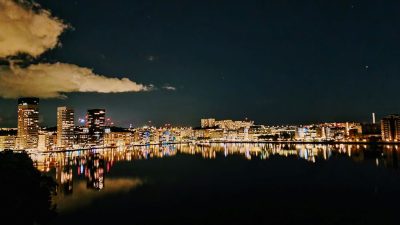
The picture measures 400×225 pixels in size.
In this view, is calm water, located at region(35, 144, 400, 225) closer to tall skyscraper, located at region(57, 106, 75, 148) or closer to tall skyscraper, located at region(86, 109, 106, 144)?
tall skyscraper, located at region(57, 106, 75, 148)

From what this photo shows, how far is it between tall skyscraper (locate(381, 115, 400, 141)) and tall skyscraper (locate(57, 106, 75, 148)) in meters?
76.8

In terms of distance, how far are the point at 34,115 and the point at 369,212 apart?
85050 mm

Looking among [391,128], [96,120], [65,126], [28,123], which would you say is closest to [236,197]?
[391,128]

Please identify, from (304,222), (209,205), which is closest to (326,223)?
(304,222)

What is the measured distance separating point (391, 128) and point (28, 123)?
8707 cm

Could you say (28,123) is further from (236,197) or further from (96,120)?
(236,197)

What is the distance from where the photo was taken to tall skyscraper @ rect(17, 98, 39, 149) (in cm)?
7419

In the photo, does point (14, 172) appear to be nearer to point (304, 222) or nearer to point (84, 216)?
point (84, 216)

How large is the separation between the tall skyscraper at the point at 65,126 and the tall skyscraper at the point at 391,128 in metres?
76.8

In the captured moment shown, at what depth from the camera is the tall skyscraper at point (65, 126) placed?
78750 mm

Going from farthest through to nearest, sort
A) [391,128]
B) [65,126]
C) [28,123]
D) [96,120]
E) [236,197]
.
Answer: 1. [96,120]
2. [65,126]
3. [28,123]
4. [391,128]
5. [236,197]

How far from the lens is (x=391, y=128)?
69562mm

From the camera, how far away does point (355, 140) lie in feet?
257

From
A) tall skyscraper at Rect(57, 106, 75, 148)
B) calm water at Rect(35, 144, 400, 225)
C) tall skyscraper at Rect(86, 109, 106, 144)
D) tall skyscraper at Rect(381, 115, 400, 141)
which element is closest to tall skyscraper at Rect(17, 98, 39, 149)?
tall skyscraper at Rect(57, 106, 75, 148)
